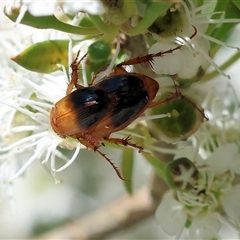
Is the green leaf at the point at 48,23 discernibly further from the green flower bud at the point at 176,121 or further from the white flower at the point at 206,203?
the white flower at the point at 206,203

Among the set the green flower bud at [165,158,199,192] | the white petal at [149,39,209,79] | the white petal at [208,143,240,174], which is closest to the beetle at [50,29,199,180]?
the white petal at [149,39,209,79]

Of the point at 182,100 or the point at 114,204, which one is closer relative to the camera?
the point at 182,100

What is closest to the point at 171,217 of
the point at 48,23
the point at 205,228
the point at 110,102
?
the point at 205,228

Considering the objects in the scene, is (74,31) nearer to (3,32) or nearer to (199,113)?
(199,113)

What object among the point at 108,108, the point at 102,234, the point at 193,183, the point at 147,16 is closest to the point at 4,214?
the point at 102,234

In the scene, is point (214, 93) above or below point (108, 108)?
below

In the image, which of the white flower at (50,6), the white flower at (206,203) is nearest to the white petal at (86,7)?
the white flower at (50,6)
